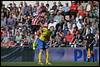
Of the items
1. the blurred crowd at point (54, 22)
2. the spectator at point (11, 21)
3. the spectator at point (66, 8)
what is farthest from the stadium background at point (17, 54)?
the spectator at point (66, 8)

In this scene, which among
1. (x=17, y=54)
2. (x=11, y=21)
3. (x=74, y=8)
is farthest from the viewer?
(x=74, y=8)

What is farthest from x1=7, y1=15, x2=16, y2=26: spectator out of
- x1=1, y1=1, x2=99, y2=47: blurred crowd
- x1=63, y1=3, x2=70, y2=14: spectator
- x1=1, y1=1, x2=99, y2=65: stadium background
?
x1=63, y1=3, x2=70, y2=14: spectator

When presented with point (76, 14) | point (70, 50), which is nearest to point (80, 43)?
point (70, 50)

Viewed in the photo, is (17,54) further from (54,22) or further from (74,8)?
(74,8)

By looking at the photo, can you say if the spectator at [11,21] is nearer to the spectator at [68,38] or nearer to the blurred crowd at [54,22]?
the blurred crowd at [54,22]

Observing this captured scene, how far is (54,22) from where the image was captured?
27797 millimetres

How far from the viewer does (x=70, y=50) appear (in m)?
26.0

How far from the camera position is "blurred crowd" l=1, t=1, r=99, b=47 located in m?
26.5

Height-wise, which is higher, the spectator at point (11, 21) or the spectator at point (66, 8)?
the spectator at point (66, 8)

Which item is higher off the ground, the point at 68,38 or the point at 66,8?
the point at 66,8

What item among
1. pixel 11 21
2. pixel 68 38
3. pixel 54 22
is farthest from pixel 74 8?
pixel 11 21

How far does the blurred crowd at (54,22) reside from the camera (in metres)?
26.5

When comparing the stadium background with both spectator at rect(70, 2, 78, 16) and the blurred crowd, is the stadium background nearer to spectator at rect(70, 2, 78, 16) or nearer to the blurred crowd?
the blurred crowd

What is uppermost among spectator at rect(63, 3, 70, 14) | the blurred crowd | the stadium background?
spectator at rect(63, 3, 70, 14)
